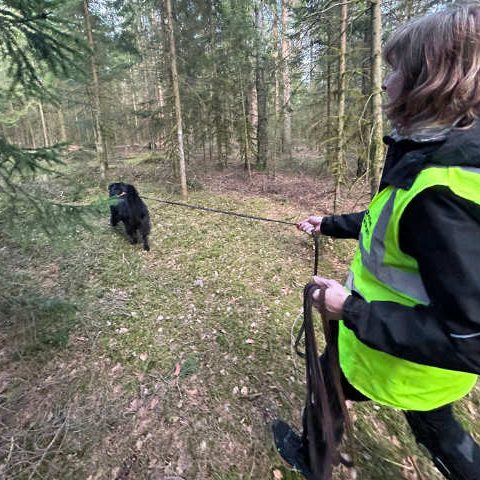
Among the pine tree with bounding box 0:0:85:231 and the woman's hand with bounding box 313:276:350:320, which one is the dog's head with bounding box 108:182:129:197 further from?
the woman's hand with bounding box 313:276:350:320

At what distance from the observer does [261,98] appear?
14.1 meters

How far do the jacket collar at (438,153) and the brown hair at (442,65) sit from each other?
7 cm

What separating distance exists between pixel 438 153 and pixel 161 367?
11.5 ft

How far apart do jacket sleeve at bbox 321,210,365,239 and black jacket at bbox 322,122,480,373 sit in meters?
0.84

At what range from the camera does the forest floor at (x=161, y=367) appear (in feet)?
8.41

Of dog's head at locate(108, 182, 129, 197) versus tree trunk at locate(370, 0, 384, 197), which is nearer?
tree trunk at locate(370, 0, 384, 197)

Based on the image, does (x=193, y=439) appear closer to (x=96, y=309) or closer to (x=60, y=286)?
(x=96, y=309)

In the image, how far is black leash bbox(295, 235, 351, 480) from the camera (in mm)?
1547

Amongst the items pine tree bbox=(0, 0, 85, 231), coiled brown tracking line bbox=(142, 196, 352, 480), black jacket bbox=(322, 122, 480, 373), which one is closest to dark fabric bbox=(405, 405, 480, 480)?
coiled brown tracking line bbox=(142, 196, 352, 480)

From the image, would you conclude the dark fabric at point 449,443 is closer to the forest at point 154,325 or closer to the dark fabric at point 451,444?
the dark fabric at point 451,444

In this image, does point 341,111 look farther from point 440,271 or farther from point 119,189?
point 440,271

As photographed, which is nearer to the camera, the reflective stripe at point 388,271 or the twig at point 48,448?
the reflective stripe at point 388,271

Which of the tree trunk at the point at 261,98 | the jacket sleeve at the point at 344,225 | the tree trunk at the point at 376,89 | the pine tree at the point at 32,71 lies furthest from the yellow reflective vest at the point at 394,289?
the tree trunk at the point at 261,98

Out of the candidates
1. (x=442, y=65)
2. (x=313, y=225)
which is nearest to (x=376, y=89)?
(x=313, y=225)
